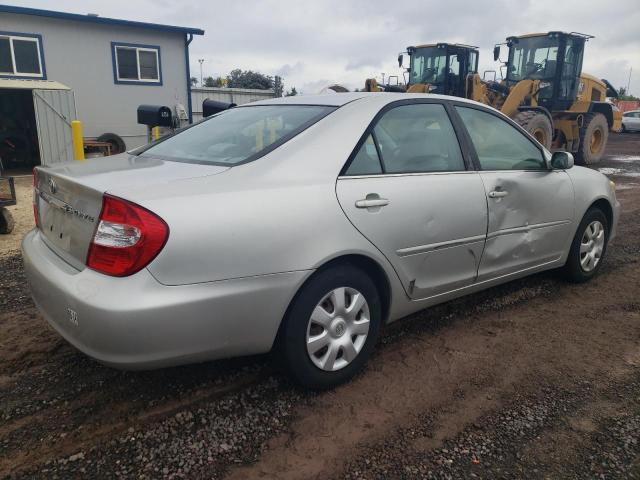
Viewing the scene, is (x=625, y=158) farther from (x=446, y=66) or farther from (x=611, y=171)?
(x=446, y=66)

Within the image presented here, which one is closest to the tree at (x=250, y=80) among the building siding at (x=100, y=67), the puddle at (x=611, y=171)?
the building siding at (x=100, y=67)

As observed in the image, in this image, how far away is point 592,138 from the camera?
14.1 metres

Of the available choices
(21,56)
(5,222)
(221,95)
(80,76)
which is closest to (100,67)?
(80,76)

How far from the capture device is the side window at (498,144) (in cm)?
351

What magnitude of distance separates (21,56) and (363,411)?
14546 mm

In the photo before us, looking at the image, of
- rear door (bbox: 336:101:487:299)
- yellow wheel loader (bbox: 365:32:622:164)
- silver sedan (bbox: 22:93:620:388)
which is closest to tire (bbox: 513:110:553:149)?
yellow wheel loader (bbox: 365:32:622:164)

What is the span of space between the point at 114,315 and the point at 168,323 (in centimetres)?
21

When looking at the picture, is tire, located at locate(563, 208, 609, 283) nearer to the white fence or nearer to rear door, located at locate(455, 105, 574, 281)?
rear door, located at locate(455, 105, 574, 281)

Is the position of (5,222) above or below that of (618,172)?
above

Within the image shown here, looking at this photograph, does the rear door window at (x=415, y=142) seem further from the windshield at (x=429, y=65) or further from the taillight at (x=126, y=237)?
the windshield at (x=429, y=65)

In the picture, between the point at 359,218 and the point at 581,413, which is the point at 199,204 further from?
the point at 581,413

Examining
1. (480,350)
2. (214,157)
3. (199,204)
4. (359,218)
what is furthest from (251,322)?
(480,350)

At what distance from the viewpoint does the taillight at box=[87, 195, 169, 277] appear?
2080 millimetres

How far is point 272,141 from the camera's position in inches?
107
